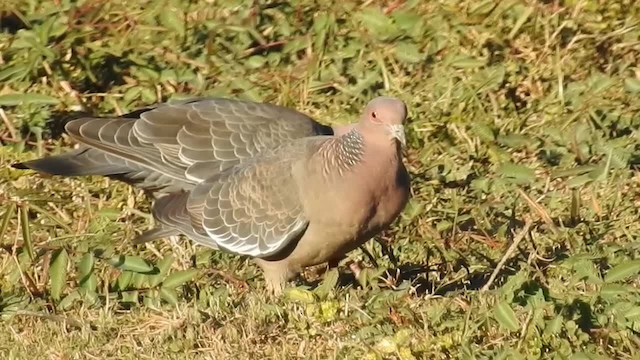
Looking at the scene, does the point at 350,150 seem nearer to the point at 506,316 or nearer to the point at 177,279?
the point at 177,279

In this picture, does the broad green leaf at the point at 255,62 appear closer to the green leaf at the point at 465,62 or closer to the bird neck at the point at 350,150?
the green leaf at the point at 465,62

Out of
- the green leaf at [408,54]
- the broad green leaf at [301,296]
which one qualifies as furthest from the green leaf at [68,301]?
the green leaf at [408,54]

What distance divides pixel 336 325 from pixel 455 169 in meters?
2.15

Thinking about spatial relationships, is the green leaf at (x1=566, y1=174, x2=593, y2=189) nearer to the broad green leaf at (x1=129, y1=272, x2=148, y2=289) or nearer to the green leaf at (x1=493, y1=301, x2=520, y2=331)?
the green leaf at (x1=493, y1=301, x2=520, y2=331)

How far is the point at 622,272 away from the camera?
4.75 metres

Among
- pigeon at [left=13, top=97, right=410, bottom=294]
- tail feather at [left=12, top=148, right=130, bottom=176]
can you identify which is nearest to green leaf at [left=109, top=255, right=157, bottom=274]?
pigeon at [left=13, top=97, right=410, bottom=294]

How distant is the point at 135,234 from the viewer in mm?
5996

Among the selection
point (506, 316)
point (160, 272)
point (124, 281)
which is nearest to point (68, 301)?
point (124, 281)

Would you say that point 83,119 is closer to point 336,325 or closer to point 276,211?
point 276,211

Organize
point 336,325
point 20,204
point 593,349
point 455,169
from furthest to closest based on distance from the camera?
point 455,169 < point 20,204 < point 336,325 < point 593,349

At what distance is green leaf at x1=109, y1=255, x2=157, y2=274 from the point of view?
512cm

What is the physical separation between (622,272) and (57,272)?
2005 millimetres

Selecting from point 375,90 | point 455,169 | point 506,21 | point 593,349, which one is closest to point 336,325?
point 593,349

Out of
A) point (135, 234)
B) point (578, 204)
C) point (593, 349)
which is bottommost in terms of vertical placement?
point (135, 234)
